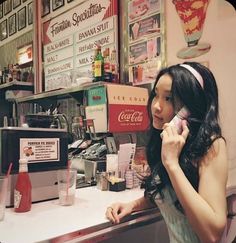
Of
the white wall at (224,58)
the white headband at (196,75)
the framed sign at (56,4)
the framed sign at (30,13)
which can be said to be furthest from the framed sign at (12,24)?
the white headband at (196,75)

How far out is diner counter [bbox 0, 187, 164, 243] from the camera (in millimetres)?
1138

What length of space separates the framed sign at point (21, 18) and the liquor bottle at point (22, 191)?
334cm

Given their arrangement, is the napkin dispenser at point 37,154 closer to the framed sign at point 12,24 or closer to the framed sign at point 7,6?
the framed sign at point 12,24

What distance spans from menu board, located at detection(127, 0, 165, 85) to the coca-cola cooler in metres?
0.18

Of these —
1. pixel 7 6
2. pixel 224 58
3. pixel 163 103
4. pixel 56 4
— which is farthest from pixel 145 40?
pixel 7 6

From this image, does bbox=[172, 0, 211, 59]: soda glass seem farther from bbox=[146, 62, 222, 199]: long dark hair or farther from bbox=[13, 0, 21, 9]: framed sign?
bbox=[13, 0, 21, 9]: framed sign

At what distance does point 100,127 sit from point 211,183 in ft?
4.64

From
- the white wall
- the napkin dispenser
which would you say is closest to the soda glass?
the white wall

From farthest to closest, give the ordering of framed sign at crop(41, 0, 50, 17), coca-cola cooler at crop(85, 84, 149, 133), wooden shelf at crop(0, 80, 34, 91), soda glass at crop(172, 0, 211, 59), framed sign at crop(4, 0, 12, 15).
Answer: framed sign at crop(4, 0, 12, 15) < wooden shelf at crop(0, 80, 34, 91) < framed sign at crop(41, 0, 50, 17) < coca-cola cooler at crop(85, 84, 149, 133) < soda glass at crop(172, 0, 211, 59)

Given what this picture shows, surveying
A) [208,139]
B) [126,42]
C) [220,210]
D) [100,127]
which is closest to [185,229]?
[220,210]

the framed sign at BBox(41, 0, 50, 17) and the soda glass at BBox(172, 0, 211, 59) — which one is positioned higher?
the framed sign at BBox(41, 0, 50, 17)

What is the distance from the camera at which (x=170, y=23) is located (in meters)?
2.44

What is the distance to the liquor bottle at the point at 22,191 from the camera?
1.48 metres

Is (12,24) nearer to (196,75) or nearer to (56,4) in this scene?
(56,4)
